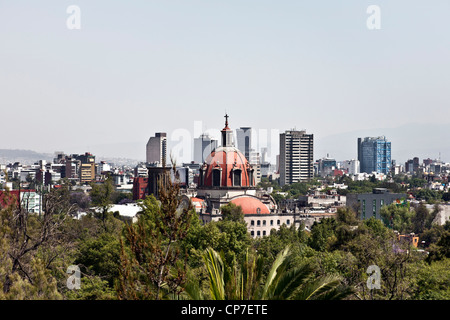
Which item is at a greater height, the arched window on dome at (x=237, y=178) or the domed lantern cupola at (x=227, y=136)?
the domed lantern cupola at (x=227, y=136)

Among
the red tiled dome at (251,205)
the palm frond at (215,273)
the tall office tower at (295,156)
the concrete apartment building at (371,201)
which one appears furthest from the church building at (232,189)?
the tall office tower at (295,156)

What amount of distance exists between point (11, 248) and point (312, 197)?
292ft

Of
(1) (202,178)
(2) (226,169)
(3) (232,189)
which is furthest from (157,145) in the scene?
(3) (232,189)

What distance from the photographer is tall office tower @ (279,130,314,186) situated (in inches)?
5969

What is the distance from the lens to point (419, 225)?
235ft

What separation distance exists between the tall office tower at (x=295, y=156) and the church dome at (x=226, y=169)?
293ft

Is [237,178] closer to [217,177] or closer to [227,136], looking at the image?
[217,177]

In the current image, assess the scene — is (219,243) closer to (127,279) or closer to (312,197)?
(127,279)

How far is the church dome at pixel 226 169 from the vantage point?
60875 mm

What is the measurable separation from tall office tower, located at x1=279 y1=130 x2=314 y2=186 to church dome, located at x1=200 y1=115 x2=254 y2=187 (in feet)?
293

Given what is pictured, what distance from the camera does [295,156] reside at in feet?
506

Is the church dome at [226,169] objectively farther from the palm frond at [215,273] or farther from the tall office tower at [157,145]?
the palm frond at [215,273]

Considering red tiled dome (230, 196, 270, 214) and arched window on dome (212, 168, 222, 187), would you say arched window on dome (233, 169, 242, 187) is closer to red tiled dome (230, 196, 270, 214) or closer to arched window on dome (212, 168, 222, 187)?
arched window on dome (212, 168, 222, 187)
